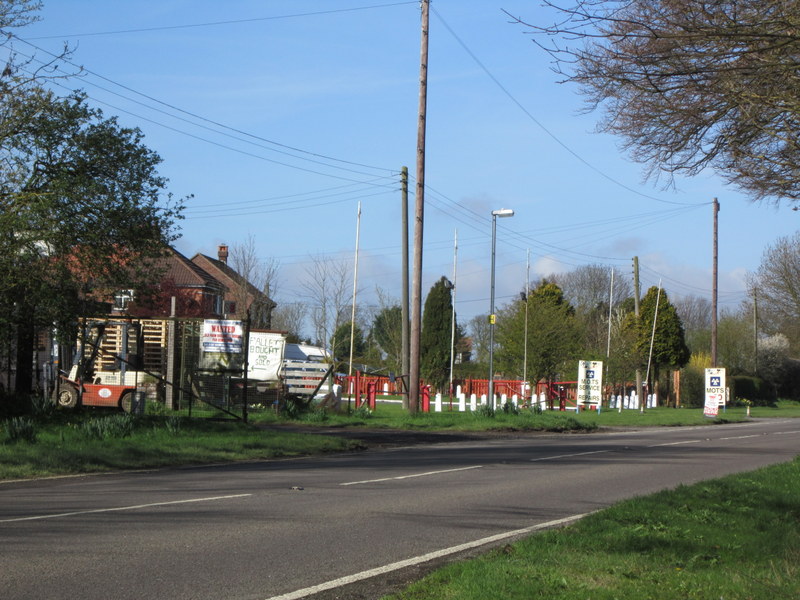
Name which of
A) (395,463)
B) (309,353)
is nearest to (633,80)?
(395,463)

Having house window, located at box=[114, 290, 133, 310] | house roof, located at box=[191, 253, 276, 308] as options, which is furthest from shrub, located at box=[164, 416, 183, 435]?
house roof, located at box=[191, 253, 276, 308]

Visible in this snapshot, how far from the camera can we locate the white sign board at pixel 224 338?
22125 millimetres

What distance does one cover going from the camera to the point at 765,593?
6.27 metres

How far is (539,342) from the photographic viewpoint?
153 ft

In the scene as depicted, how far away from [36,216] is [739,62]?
39.1 ft

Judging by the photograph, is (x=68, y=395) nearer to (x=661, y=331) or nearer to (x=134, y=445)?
(x=134, y=445)

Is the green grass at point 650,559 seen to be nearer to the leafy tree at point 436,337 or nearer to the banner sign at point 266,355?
the banner sign at point 266,355

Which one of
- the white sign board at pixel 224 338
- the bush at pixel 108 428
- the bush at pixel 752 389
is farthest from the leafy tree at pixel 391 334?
the bush at pixel 108 428

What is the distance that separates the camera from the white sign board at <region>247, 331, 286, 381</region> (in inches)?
1110

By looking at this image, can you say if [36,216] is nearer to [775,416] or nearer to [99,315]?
[99,315]

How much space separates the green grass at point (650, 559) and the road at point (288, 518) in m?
0.69

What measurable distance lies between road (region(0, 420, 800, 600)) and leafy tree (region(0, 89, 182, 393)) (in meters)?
4.75

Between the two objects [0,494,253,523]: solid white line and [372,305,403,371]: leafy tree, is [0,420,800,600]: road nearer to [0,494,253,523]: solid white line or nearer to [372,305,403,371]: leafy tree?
[0,494,253,523]: solid white line

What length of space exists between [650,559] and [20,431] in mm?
11547
